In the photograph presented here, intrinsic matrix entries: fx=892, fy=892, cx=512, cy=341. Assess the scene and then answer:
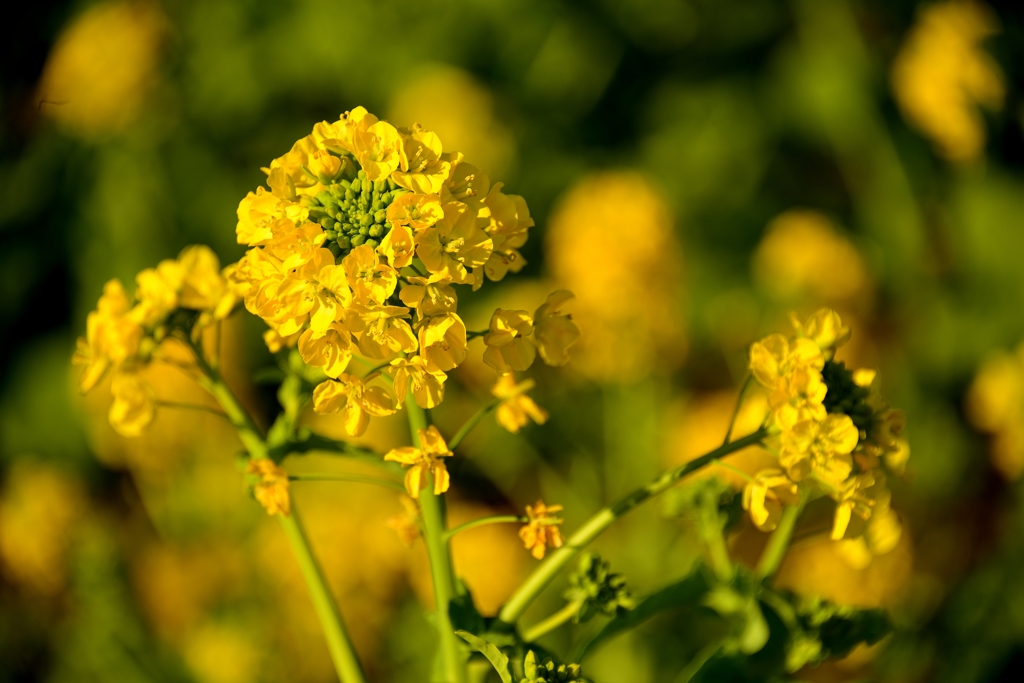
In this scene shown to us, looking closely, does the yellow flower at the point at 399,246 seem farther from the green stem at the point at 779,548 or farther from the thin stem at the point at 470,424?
the green stem at the point at 779,548

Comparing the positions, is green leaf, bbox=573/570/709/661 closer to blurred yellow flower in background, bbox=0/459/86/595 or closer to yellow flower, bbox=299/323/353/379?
yellow flower, bbox=299/323/353/379

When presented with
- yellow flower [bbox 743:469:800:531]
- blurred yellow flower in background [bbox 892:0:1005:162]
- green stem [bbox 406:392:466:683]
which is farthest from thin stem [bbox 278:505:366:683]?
blurred yellow flower in background [bbox 892:0:1005:162]

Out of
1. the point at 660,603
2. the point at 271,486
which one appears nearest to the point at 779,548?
the point at 660,603

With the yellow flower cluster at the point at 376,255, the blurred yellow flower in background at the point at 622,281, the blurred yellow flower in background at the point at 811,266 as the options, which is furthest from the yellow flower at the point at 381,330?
the blurred yellow flower in background at the point at 811,266

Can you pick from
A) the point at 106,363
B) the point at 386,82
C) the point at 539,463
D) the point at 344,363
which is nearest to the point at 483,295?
the point at 539,463

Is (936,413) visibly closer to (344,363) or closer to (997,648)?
(997,648)

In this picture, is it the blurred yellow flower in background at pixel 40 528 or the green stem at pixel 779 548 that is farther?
the blurred yellow flower in background at pixel 40 528
